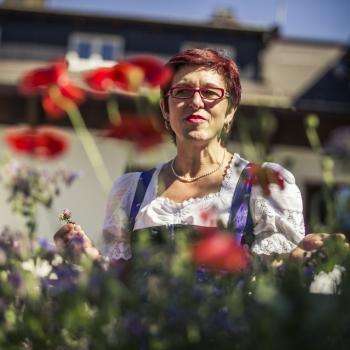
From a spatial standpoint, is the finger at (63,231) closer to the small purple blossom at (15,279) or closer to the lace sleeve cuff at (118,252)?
the lace sleeve cuff at (118,252)

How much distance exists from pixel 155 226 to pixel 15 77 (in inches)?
338

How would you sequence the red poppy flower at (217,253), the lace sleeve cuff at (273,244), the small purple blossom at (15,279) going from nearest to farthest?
the red poppy flower at (217,253) → the small purple blossom at (15,279) → the lace sleeve cuff at (273,244)

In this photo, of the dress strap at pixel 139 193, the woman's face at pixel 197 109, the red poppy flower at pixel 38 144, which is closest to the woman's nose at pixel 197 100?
the woman's face at pixel 197 109

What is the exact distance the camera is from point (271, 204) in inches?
69.3

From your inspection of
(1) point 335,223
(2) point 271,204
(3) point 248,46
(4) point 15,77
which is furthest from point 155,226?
(3) point 248,46

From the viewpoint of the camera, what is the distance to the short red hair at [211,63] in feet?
6.38

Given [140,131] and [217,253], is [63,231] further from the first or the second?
[217,253]

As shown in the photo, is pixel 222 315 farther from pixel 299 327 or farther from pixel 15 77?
pixel 15 77

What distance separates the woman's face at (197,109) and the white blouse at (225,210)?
13cm

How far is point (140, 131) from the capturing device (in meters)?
1.12

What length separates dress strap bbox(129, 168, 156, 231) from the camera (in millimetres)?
1974

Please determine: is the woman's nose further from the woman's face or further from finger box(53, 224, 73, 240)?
finger box(53, 224, 73, 240)

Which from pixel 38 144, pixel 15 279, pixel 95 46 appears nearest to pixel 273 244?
pixel 38 144

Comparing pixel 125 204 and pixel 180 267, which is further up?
pixel 125 204
